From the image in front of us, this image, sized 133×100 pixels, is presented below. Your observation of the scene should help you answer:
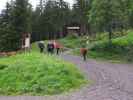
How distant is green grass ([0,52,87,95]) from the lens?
18.2 m

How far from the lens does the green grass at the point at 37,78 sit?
59.6ft

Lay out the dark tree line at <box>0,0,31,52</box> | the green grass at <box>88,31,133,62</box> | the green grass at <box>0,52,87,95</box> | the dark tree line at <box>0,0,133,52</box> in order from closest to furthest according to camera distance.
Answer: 1. the green grass at <box>0,52,87,95</box>
2. the green grass at <box>88,31,133,62</box>
3. the dark tree line at <box>0,0,133,52</box>
4. the dark tree line at <box>0,0,31,52</box>

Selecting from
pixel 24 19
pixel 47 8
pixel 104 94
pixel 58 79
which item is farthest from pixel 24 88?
pixel 47 8

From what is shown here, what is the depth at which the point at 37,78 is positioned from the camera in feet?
64.7

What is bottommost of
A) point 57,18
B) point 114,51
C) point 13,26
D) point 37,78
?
point 114,51

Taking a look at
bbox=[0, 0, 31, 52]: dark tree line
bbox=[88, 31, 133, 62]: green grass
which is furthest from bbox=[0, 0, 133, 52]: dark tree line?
bbox=[88, 31, 133, 62]: green grass

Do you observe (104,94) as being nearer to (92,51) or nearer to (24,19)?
(92,51)

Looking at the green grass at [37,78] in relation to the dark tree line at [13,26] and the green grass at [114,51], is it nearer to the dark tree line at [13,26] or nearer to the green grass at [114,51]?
the green grass at [114,51]

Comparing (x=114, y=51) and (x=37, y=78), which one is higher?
(x=37, y=78)

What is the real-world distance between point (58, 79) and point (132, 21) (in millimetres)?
32402

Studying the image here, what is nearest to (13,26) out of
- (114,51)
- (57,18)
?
(114,51)

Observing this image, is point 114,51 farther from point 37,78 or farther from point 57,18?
point 57,18

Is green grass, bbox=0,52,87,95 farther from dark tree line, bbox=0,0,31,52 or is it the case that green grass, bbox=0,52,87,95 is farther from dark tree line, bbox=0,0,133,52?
dark tree line, bbox=0,0,31,52

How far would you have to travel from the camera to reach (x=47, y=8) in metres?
93.8
